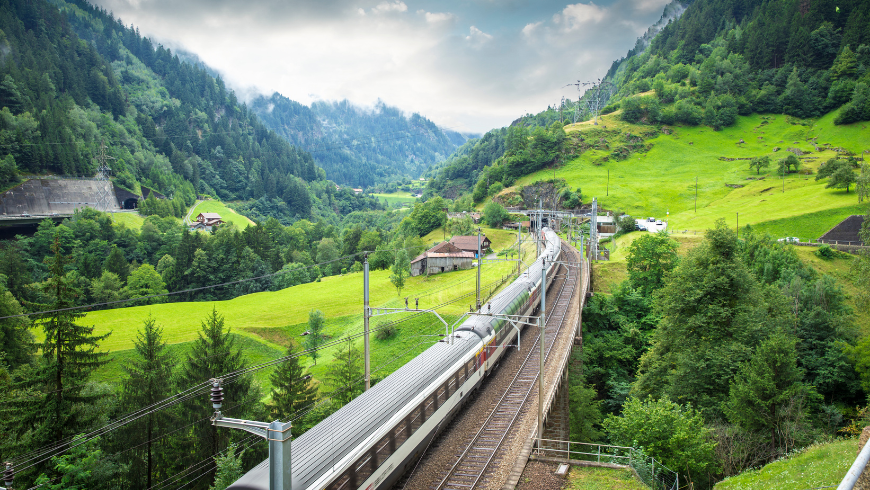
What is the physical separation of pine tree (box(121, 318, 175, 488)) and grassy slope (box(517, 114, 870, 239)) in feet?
241

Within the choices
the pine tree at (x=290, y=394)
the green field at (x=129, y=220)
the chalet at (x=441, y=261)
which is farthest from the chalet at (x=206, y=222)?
the pine tree at (x=290, y=394)

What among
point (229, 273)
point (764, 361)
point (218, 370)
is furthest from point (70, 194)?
point (764, 361)

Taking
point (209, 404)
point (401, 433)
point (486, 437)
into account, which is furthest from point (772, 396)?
point (209, 404)

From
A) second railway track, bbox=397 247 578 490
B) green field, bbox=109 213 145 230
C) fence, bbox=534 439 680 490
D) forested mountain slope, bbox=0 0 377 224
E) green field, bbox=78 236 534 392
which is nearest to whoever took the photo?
second railway track, bbox=397 247 578 490

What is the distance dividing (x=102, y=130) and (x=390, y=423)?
538 feet

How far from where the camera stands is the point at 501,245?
7988 centimetres

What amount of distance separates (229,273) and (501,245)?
49533mm

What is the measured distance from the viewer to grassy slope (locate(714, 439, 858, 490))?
16219 millimetres

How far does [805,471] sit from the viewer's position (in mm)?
17734

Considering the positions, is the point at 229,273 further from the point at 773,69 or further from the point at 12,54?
the point at 773,69

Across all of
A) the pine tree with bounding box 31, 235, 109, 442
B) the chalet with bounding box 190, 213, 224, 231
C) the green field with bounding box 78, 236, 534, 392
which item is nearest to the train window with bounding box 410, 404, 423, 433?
the pine tree with bounding box 31, 235, 109, 442

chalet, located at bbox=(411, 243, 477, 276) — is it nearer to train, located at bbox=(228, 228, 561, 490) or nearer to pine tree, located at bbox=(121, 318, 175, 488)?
train, located at bbox=(228, 228, 561, 490)

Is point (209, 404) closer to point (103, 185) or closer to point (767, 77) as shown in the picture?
point (103, 185)

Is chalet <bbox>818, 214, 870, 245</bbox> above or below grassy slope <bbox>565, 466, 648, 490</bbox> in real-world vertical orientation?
above
